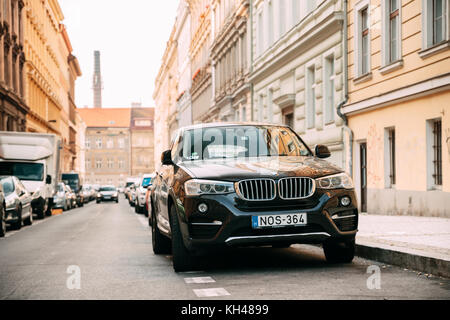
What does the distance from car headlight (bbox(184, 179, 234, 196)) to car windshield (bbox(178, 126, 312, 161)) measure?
3.82 feet

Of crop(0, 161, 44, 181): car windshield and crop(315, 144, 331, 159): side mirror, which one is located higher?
crop(315, 144, 331, 159): side mirror

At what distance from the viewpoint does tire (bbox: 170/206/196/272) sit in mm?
8297

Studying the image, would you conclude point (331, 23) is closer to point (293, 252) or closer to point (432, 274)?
point (293, 252)

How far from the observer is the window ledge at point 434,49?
49.5ft

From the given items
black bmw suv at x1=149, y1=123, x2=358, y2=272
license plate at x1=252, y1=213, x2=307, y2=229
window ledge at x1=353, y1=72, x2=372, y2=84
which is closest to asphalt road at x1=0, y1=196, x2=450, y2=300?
black bmw suv at x1=149, y1=123, x2=358, y2=272

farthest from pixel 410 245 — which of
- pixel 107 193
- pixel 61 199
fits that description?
pixel 107 193

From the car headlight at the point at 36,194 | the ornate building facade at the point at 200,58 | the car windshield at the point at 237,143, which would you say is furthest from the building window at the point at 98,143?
the car windshield at the point at 237,143

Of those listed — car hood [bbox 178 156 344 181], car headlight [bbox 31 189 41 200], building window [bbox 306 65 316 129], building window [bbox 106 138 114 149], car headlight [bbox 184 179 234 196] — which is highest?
building window [bbox 106 138 114 149]

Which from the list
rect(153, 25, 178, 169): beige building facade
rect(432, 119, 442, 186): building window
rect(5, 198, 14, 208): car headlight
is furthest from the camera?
rect(153, 25, 178, 169): beige building facade

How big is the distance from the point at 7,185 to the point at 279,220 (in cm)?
1293

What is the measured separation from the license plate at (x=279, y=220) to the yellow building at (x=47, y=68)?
36.8m

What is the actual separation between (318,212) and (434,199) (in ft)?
28.3

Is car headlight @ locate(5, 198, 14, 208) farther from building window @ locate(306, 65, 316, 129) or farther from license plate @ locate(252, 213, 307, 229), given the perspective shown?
license plate @ locate(252, 213, 307, 229)

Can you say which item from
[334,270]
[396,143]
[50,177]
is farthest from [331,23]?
[334,270]
